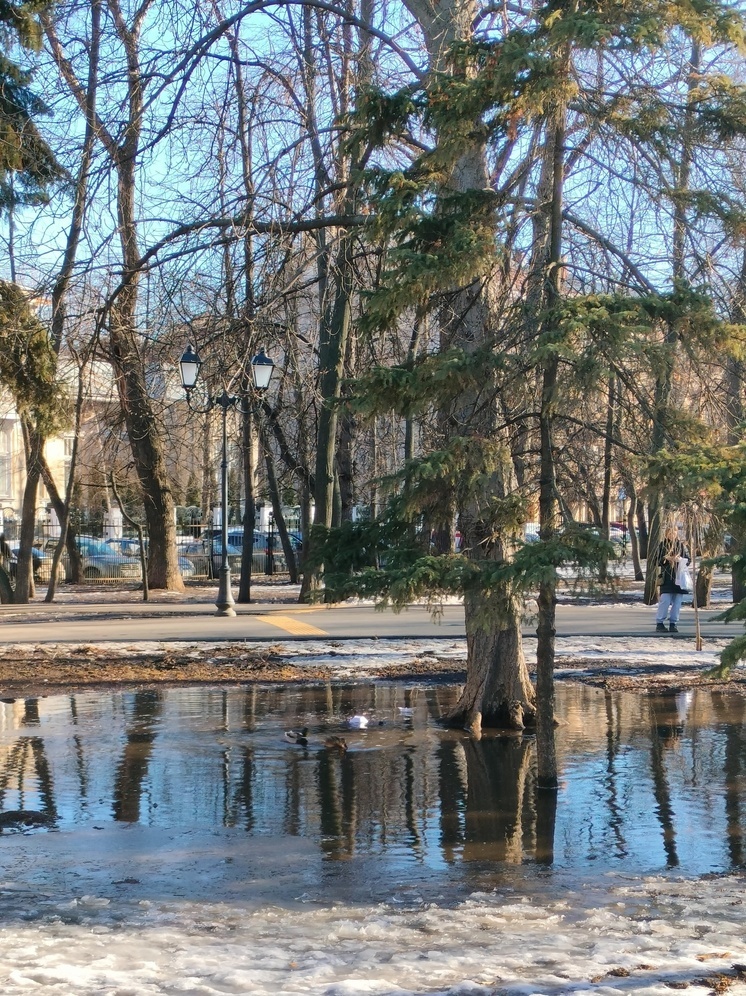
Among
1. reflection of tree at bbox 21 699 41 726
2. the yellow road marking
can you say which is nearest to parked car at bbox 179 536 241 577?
the yellow road marking

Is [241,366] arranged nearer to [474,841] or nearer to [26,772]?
[26,772]

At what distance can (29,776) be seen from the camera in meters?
9.12

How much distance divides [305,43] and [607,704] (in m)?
9.00

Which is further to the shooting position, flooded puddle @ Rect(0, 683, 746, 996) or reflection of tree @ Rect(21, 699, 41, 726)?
reflection of tree @ Rect(21, 699, 41, 726)

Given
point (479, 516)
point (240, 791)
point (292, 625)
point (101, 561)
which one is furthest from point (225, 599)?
point (101, 561)

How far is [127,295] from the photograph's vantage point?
12.7 metres

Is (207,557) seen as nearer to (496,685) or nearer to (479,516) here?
(496,685)

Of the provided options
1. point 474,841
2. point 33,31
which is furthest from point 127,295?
point 474,841

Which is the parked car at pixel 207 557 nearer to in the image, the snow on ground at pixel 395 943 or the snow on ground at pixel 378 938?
the snow on ground at pixel 378 938

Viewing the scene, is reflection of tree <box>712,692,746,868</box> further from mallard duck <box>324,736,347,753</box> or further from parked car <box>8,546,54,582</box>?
parked car <box>8,546,54,582</box>

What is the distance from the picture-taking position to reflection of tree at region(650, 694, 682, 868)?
24.3ft

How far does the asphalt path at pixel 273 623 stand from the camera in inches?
716

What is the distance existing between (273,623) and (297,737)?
10.0 m

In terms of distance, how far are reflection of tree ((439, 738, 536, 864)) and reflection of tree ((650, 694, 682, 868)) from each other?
0.79 m
